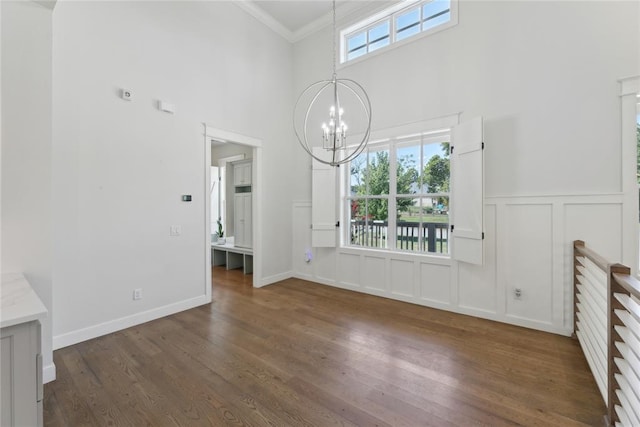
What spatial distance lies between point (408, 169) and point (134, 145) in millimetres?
3613

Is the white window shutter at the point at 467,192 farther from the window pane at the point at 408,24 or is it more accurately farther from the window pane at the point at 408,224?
the window pane at the point at 408,24

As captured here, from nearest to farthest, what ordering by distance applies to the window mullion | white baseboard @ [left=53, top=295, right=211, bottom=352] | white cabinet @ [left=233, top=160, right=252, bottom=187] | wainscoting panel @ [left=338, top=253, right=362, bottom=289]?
white baseboard @ [left=53, top=295, right=211, bottom=352] → the window mullion → wainscoting panel @ [left=338, top=253, right=362, bottom=289] → white cabinet @ [left=233, top=160, right=252, bottom=187]

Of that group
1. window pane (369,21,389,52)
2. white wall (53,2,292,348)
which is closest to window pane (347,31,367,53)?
window pane (369,21,389,52)

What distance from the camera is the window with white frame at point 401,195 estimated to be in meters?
3.85

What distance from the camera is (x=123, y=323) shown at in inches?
122

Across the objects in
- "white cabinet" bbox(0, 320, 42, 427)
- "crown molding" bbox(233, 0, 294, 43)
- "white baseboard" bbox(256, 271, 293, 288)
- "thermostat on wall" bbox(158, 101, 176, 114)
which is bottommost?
"white baseboard" bbox(256, 271, 293, 288)

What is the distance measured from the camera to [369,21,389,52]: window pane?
4.28m

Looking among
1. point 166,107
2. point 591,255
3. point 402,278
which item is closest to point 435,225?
point 402,278

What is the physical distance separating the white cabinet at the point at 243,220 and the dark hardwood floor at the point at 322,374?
2.38 m

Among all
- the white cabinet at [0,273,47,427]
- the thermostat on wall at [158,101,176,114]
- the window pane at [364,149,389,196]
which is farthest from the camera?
the window pane at [364,149,389,196]

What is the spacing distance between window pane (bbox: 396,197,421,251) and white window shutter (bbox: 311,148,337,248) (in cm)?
109

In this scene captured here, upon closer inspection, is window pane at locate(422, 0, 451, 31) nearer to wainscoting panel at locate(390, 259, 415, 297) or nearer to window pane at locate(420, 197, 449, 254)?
window pane at locate(420, 197, 449, 254)

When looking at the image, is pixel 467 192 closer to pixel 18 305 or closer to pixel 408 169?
pixel 408 169

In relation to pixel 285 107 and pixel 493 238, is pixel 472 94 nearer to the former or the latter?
pixel 493 238
